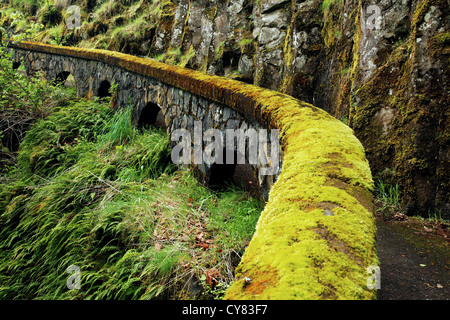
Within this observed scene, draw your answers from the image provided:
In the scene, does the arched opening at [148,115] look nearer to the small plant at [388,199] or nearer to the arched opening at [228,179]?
the arched opening at [228,179]

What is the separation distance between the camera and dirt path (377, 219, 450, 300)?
2475 mm

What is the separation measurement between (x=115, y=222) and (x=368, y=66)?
4.01 meters

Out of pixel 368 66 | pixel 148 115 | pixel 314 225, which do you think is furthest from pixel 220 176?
pixel 314 225

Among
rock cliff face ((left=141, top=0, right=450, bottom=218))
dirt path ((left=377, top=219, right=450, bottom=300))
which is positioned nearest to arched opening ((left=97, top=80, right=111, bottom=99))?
rock cliff face ((left=141, top=0, right=450, bottom=218))

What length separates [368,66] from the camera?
420 cm

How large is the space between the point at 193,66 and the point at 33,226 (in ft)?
20.1

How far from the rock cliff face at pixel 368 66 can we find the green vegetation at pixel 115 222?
1800 mm

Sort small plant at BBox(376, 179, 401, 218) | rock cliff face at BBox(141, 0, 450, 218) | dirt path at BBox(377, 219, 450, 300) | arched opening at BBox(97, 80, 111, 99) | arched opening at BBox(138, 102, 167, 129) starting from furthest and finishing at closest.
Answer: arched opening at BBox(97, 80, 111, 99), arched opening at BBox(138, 102, 167, 129), small plant at BBox(376, 179, 401, 218), rock cliff face at BBox(141, 0, 450, 218), dirt path at BBox(377, 219, 450, 300)

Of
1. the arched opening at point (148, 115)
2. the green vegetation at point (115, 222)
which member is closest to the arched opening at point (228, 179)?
the green vegetation at point (115, 222)

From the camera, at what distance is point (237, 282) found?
3.92ft

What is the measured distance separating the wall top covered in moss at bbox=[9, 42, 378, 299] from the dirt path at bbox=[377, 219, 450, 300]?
1.10 m

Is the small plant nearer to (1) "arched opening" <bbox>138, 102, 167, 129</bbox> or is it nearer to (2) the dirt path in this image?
(2) the dirt path

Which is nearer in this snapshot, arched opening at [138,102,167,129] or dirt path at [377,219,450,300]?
dirt path at [377,219,450,300]
